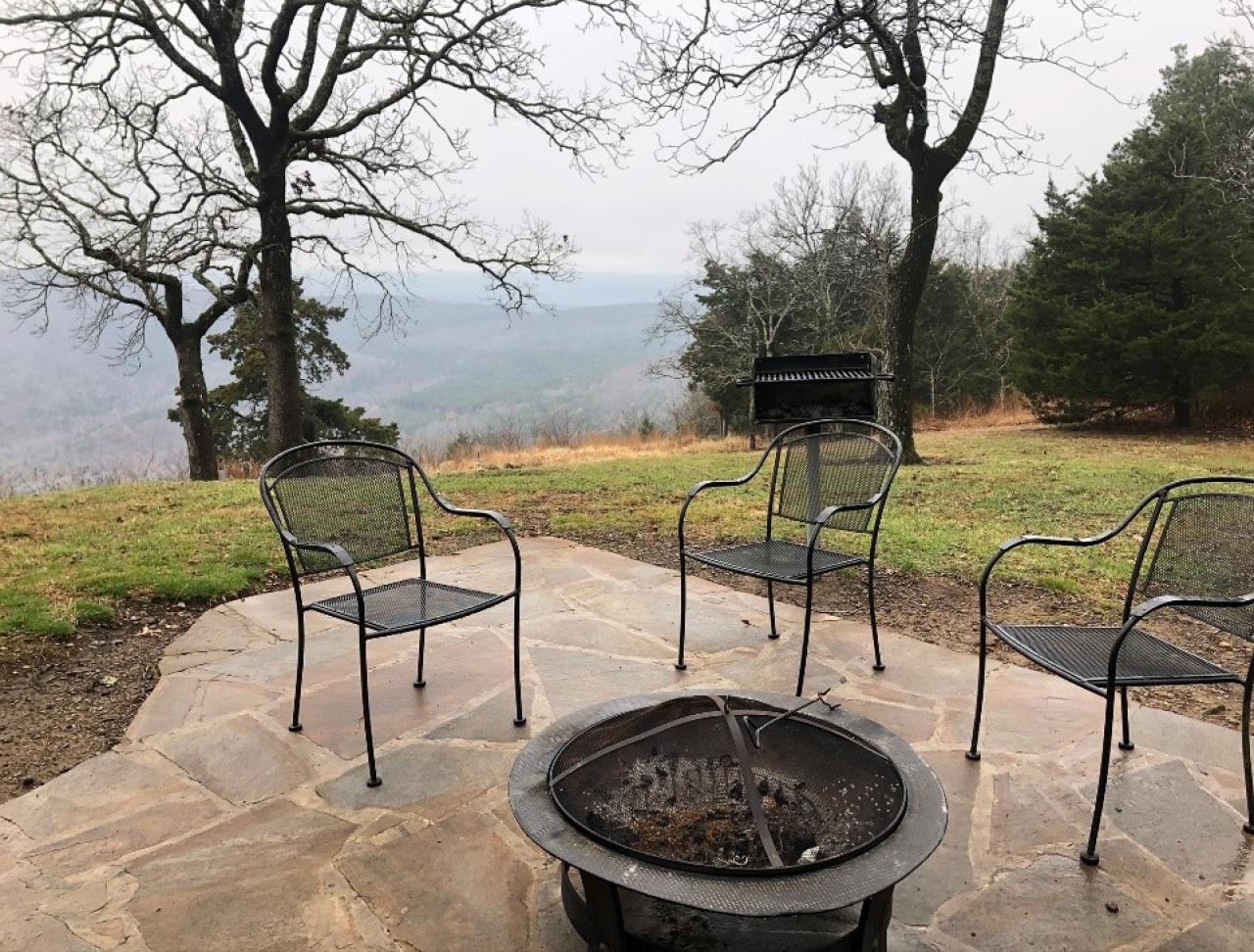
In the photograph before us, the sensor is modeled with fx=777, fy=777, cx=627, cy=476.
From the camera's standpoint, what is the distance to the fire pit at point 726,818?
4.01ft

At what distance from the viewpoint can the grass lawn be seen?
3959 mm

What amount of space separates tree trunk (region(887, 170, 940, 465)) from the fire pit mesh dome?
7.84 meters

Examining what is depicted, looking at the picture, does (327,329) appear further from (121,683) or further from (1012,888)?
(1012,888)

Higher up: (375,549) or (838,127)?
(838,127)

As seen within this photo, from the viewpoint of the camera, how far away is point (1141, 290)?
12406 millimetres

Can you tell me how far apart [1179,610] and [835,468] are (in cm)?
136

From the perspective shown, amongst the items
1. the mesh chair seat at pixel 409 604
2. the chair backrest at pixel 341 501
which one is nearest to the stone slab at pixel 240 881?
the mesh chair seat at pixel 409 604

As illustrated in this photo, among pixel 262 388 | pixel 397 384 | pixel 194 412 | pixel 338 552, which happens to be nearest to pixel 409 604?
pixel 338 552

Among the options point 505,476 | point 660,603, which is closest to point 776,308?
point 505,476

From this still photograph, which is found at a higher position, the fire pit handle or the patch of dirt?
the fire pit handle

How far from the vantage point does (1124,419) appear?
13.4 meters

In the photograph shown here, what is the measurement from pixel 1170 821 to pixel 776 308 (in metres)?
18.2

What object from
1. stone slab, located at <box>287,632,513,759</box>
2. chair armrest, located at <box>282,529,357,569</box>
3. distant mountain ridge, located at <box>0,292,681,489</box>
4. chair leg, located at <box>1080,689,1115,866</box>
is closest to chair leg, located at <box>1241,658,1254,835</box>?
chair leg, located at <box>1080,689,1115,866</box>

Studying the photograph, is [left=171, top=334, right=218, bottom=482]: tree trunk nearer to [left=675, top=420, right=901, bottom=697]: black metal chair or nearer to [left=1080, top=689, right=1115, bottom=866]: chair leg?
[left=675, top=420, right=901, bottom=697]: black metal chair
